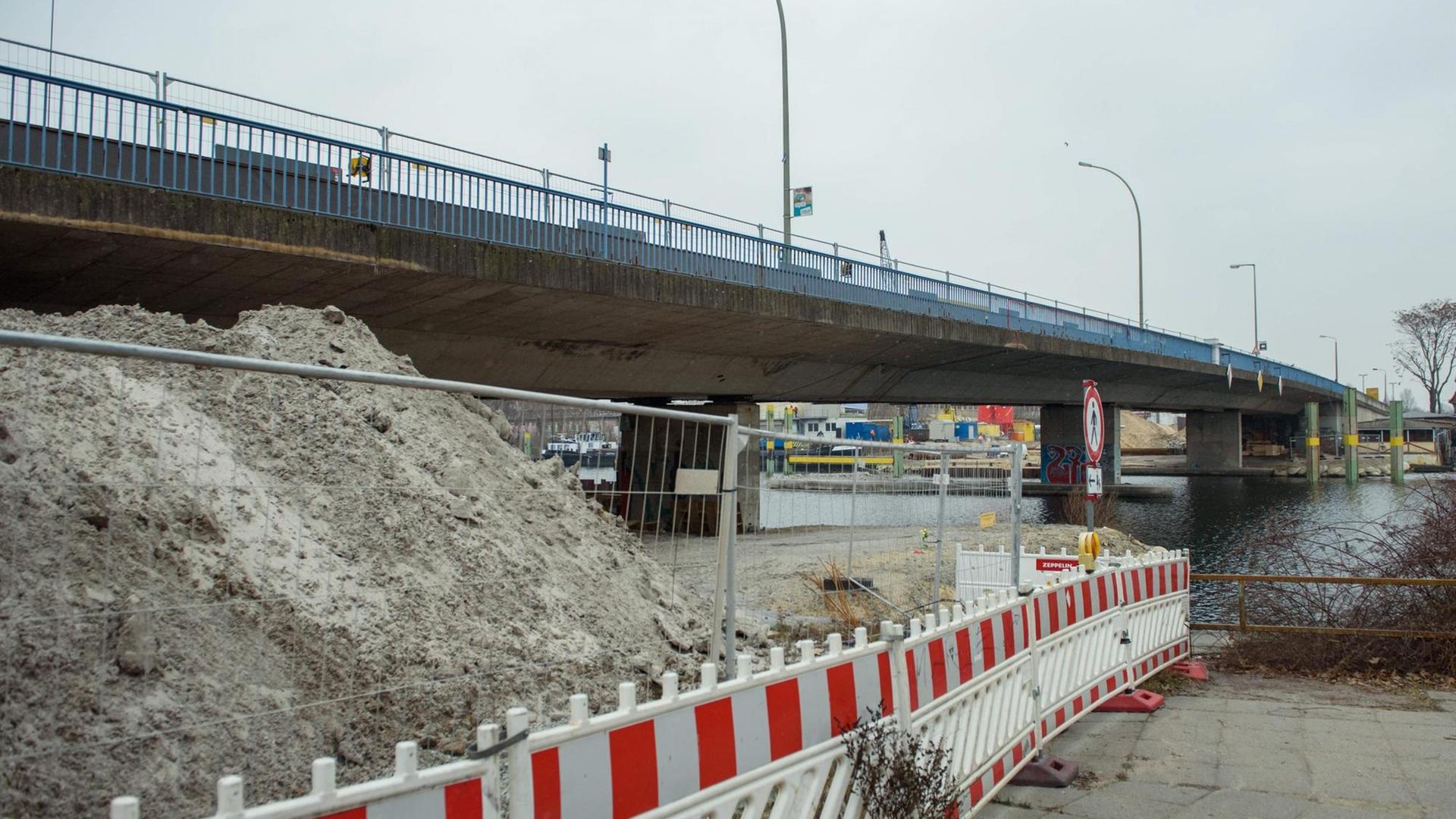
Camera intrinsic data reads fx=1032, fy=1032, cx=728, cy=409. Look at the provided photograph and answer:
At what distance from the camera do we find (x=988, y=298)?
1057 inches

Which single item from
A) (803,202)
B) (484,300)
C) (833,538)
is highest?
(803,202)

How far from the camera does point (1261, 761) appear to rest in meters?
6.30

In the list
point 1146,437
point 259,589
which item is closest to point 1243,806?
point 259,589

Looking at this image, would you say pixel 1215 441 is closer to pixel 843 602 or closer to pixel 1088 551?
pixel 1088 551

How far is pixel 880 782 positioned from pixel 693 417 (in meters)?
1.70

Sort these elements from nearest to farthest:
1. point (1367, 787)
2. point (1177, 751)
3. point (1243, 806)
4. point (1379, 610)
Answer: point (1243, 806)
point (1367, 787)
point (1177, 751)
point (1379, 610)

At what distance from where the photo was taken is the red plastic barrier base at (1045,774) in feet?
18.9

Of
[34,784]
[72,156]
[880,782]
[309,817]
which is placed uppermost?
[72,156]

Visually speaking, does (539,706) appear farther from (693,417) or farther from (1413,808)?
(1413,808)

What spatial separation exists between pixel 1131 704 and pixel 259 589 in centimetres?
631

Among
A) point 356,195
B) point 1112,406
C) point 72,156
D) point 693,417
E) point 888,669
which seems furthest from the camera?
point 1112,406

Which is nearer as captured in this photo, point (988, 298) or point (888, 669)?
point (888, 669)

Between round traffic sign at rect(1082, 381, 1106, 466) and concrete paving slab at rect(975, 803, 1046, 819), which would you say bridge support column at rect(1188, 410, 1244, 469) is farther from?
concrete paving slab at rect(975, 803, 1046, 819)

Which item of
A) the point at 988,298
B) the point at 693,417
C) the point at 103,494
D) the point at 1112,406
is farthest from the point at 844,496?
the point at 1112,406
